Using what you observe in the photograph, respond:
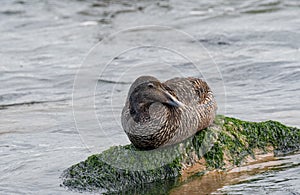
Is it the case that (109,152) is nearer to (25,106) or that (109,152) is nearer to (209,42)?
(25,106)

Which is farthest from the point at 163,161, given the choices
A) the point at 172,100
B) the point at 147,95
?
the point at 147,95

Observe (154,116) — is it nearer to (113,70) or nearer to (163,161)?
(163,161)

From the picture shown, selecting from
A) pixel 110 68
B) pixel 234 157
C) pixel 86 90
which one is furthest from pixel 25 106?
pixel 234 157

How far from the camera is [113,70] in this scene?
14.3m

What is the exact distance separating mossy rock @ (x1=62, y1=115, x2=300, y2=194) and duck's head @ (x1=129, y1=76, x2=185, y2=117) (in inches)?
24.5

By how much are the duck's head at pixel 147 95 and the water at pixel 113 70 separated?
3.56ft

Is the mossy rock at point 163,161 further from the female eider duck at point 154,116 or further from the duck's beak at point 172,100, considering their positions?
the duck's beak at point 172,100

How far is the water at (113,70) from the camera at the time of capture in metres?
8.73

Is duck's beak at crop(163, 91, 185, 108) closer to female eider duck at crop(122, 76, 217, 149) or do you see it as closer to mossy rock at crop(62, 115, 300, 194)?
female eider duck at crop(122, 76, 217, 149)

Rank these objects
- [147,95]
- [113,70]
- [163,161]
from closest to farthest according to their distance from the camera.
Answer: [147,95] → [163,161] → [113,70]

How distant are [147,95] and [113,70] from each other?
23.2 feet

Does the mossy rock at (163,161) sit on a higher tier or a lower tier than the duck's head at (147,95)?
lower

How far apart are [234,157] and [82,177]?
1.76 meters

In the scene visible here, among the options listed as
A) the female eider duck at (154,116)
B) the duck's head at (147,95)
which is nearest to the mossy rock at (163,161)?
the female eider duck at (154,116)
